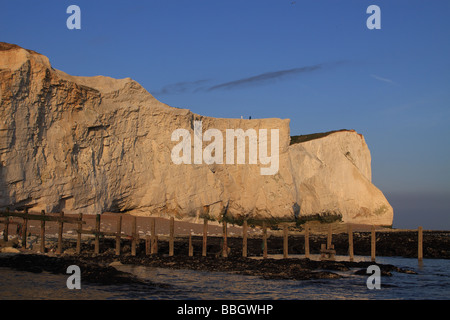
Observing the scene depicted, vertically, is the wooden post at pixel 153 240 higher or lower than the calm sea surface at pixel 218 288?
higher

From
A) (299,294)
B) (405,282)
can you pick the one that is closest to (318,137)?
(405,282)

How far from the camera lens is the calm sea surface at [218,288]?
479 inches

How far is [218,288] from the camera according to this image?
45.0ft

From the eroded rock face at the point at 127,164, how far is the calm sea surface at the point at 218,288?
12046mm

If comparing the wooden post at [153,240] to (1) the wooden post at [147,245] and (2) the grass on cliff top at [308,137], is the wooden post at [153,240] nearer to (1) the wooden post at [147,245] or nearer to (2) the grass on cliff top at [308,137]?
(1) the wooden post at [147,245]

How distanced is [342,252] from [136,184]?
13.1 metres

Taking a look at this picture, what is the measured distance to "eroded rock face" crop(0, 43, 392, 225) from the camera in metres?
26.2

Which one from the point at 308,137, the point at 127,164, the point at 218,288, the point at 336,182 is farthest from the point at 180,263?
the point at 308,137

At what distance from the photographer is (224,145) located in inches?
1517

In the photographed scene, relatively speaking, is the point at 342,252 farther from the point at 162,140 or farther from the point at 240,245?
the point at 162,140

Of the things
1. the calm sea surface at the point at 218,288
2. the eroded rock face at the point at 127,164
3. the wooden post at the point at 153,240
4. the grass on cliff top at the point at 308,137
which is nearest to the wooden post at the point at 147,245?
the wooden post at the point at 153,240

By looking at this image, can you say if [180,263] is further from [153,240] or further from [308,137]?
[308,137]

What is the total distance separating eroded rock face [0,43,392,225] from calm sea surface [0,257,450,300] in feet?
39.5
